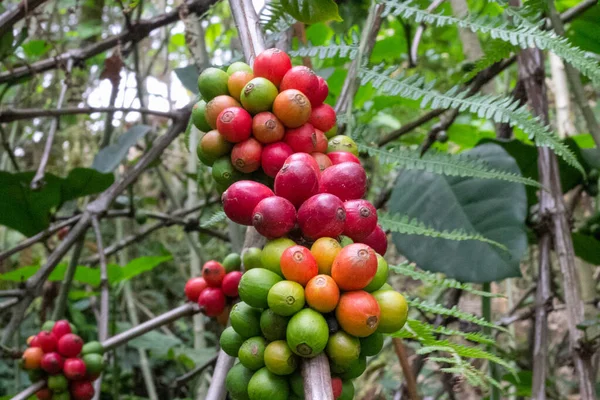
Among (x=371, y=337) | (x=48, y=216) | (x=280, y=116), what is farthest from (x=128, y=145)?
(x=371, y=337)

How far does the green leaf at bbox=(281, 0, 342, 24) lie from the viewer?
2.03 ft

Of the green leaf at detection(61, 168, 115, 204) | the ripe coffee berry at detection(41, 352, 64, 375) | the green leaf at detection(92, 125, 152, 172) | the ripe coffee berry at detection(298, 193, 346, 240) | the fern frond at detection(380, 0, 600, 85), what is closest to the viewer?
the ripe coffee berry at detection(298, 193, 346, 240)

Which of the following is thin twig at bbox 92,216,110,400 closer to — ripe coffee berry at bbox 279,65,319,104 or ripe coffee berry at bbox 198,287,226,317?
ripe coffee berry at bbox 198,287,226,317

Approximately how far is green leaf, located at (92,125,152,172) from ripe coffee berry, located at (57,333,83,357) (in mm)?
492

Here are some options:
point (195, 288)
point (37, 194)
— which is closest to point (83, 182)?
point (37, 194)

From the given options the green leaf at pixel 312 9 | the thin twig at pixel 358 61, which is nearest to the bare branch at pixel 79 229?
the thin twig at pixel 358 61

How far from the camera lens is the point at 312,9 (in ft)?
2.05

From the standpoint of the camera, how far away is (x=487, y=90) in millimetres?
1596

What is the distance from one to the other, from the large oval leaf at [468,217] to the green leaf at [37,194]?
2.18ft

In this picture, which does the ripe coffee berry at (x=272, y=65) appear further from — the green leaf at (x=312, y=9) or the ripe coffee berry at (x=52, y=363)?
the ripe coffee berry at (x=52, y=363)

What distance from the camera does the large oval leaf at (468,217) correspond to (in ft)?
3.02

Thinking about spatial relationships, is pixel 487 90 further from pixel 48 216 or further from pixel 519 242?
pixel 48 216

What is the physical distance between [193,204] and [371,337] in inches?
59.2

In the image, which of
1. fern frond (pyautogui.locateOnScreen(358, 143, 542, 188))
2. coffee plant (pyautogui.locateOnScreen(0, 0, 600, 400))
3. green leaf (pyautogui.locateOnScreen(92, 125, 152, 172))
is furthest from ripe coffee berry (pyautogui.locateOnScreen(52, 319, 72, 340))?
fern frond (pyautogui.locateOnScreen(358, 143, 542, 188))
